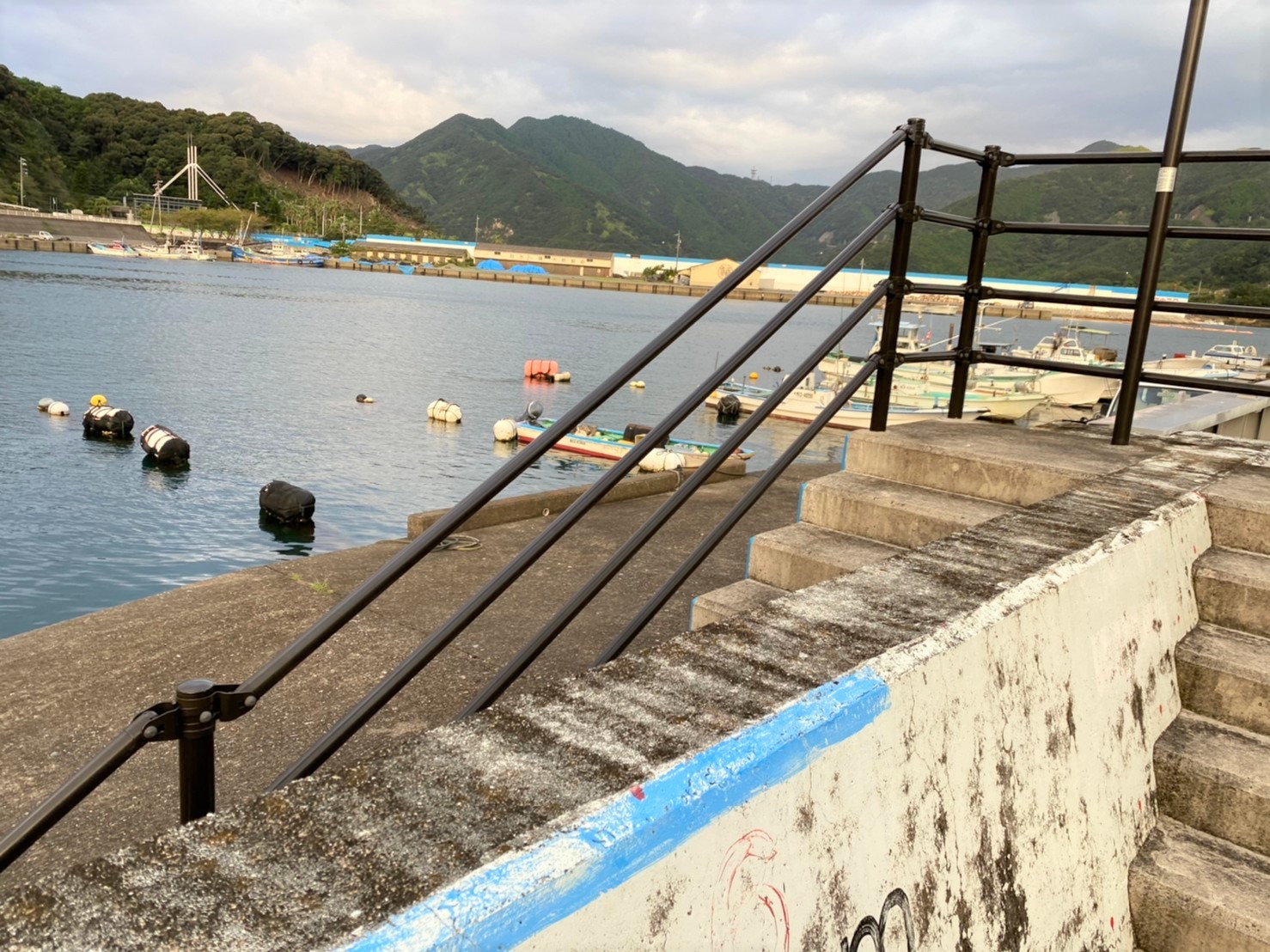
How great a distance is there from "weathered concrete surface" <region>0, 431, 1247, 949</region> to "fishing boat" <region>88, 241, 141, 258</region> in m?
140

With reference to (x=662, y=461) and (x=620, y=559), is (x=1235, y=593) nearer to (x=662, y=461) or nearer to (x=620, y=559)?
(x=620, y=559)

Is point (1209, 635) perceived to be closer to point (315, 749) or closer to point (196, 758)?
point (315, 749)

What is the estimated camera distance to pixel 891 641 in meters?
1.89

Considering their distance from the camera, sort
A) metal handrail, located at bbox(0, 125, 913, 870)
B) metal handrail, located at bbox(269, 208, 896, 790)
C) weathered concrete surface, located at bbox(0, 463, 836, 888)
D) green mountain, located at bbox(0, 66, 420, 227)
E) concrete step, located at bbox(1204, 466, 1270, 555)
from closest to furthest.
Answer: metal handrail, located at bbox(0, 125, 913, 870) → metal handrail, located at bbox(269, 208, 896, 790) → concrete step, located at bbox(1204, 466, 1270, 555) → weathered concrete surface, located at bbox(0, 463, 836, 888) → green mountain, located at bbox(0, 66, 420, 227)

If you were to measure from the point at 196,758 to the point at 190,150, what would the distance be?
172342 mm

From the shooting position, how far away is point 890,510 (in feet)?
11.5

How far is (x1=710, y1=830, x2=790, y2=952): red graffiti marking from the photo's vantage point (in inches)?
51.3

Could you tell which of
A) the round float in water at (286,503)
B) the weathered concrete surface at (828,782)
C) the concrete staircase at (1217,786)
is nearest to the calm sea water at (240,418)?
the round float in water at (286,503)

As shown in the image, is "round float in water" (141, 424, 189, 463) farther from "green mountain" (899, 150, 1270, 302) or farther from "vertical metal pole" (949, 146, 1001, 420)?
"green mountain" (899, 150, 1270, 302)

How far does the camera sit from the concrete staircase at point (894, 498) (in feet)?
11.0

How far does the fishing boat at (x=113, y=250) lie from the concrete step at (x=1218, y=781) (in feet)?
462

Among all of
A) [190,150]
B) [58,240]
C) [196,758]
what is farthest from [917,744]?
[190,150]

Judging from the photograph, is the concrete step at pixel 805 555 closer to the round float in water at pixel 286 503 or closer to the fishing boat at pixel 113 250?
the round float in water at pixel 286 503

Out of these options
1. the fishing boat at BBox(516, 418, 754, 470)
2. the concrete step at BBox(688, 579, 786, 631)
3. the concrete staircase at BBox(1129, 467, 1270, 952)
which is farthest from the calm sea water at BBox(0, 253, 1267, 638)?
the concrete staircase at BBox(1129, 467, 1270, 952)
